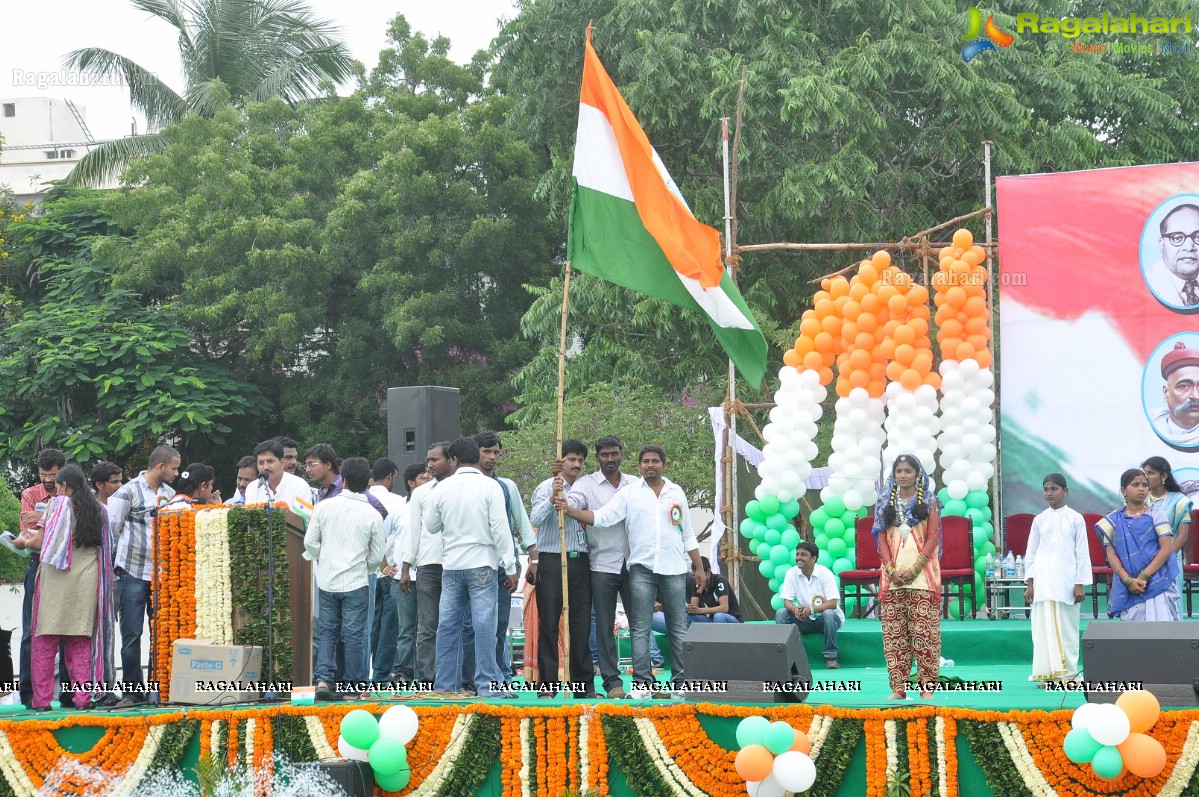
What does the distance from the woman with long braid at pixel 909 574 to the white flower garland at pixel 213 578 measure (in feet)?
12.4

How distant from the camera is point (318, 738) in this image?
770 centimetres

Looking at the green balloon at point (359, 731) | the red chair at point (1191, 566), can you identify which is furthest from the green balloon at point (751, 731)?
the red chair at point (1191, 566)

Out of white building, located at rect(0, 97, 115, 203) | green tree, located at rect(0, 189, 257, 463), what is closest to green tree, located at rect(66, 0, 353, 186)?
green tree, located at rect(0, 189, 257, 463)

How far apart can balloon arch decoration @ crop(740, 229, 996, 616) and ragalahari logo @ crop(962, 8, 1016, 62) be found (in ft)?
22.8

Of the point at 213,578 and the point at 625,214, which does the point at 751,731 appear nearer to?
the point at 213,578

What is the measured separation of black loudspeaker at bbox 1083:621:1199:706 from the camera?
686 cm

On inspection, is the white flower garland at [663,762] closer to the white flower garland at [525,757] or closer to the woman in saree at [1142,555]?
the white flower garland at [525,757]

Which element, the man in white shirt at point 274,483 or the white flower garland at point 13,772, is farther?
the man in white shirt at point 274,483

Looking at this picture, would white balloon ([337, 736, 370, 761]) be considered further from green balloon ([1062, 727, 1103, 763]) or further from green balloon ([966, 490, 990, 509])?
green balloon ([966, 490, 990, 509])

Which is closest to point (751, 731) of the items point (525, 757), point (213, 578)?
point (525, 757)

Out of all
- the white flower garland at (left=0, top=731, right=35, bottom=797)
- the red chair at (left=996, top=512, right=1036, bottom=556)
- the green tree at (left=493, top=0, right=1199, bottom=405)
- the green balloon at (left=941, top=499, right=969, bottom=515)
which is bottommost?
the white flower garland at (left=0, top=731, right=35, bottom=797)

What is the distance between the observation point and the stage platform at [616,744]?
685cm

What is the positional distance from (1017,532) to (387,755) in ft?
22.9

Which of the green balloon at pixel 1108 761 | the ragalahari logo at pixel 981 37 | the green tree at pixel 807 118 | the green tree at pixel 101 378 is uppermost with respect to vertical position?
the ragalahari logo at pixel 981 37
